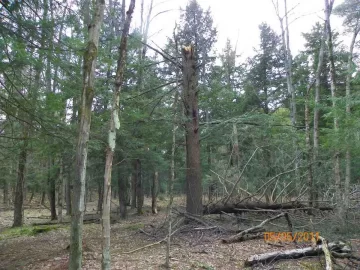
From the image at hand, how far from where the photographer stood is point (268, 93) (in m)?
22.5

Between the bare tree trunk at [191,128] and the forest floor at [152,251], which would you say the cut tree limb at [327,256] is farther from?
the bare tree trunk at [191,128]

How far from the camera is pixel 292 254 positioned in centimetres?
586

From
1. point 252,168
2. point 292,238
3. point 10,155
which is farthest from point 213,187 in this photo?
point 10,155

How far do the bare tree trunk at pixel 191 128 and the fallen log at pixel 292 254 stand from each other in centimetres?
357

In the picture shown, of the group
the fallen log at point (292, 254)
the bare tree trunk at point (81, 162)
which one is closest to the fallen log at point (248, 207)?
the fallen log at point (292, 254)

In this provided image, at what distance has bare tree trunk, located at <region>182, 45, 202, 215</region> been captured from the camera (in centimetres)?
918

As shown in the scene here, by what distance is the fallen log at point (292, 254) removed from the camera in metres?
5.61

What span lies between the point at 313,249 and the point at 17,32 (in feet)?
23.7

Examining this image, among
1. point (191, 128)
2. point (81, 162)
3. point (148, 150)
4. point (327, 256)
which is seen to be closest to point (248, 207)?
point (191, 128)

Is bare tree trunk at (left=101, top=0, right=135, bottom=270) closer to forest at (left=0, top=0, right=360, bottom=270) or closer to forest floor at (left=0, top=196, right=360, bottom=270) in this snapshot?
forest at (left=0, top=0, right=360, bottom=270)

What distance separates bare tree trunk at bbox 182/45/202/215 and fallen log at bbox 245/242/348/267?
11.7 feet

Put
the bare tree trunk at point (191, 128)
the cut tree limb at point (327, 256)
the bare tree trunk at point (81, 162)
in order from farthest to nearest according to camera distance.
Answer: the bare tree trunk at point (191, 128) → the cut tree limb at point (327, 256) → the bare tree trunk at point (81, 162)
